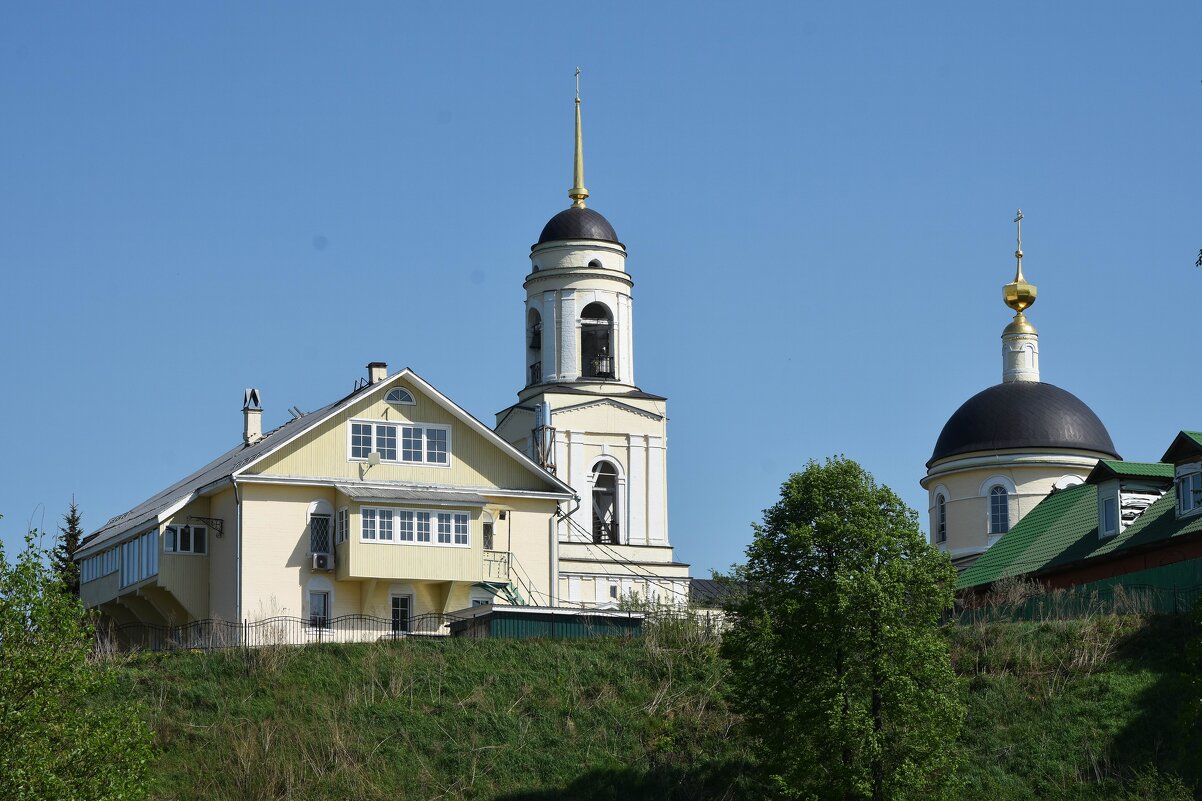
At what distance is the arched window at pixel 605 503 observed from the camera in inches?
2633

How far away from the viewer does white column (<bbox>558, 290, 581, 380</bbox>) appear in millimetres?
67500

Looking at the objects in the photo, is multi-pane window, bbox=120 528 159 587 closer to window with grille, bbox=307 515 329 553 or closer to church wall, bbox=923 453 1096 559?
window with grille, bbox=307 515 329 553

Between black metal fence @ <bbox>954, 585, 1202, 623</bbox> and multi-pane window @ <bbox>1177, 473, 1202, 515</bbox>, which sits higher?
multi-pane window @ <bbox>1177, 473, 1202, 515</bbox>

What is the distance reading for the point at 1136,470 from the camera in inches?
2064

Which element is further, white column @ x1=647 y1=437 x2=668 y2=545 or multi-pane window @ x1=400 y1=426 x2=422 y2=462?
white column @ x1=647 y1=437 x2=668 y2=545

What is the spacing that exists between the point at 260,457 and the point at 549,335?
58.2 ft

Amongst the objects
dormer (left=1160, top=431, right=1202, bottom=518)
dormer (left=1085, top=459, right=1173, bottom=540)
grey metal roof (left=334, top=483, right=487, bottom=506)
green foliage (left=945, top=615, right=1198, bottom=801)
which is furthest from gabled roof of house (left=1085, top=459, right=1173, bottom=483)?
grey metal roof (left=334, top=483, right=487, bottom=506)

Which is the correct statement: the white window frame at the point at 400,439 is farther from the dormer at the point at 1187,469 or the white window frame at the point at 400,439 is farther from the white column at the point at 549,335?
the dormer at the point at 1187,469

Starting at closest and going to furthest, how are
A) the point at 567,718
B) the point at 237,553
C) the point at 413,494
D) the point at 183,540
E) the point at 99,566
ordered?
the point at 567,718 < the point at 237,553 < the point at 413,494 < the point at 183,540 < the point at 99,566

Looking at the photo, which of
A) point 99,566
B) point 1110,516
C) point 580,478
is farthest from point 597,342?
point 1110,516

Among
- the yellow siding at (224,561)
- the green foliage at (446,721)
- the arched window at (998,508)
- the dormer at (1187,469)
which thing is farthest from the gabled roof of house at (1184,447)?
the yellow siding at (224,561)

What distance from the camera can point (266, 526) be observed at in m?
52.0

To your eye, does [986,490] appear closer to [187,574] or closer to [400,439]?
[400,439]

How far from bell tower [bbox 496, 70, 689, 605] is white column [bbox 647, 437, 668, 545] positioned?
31mm
